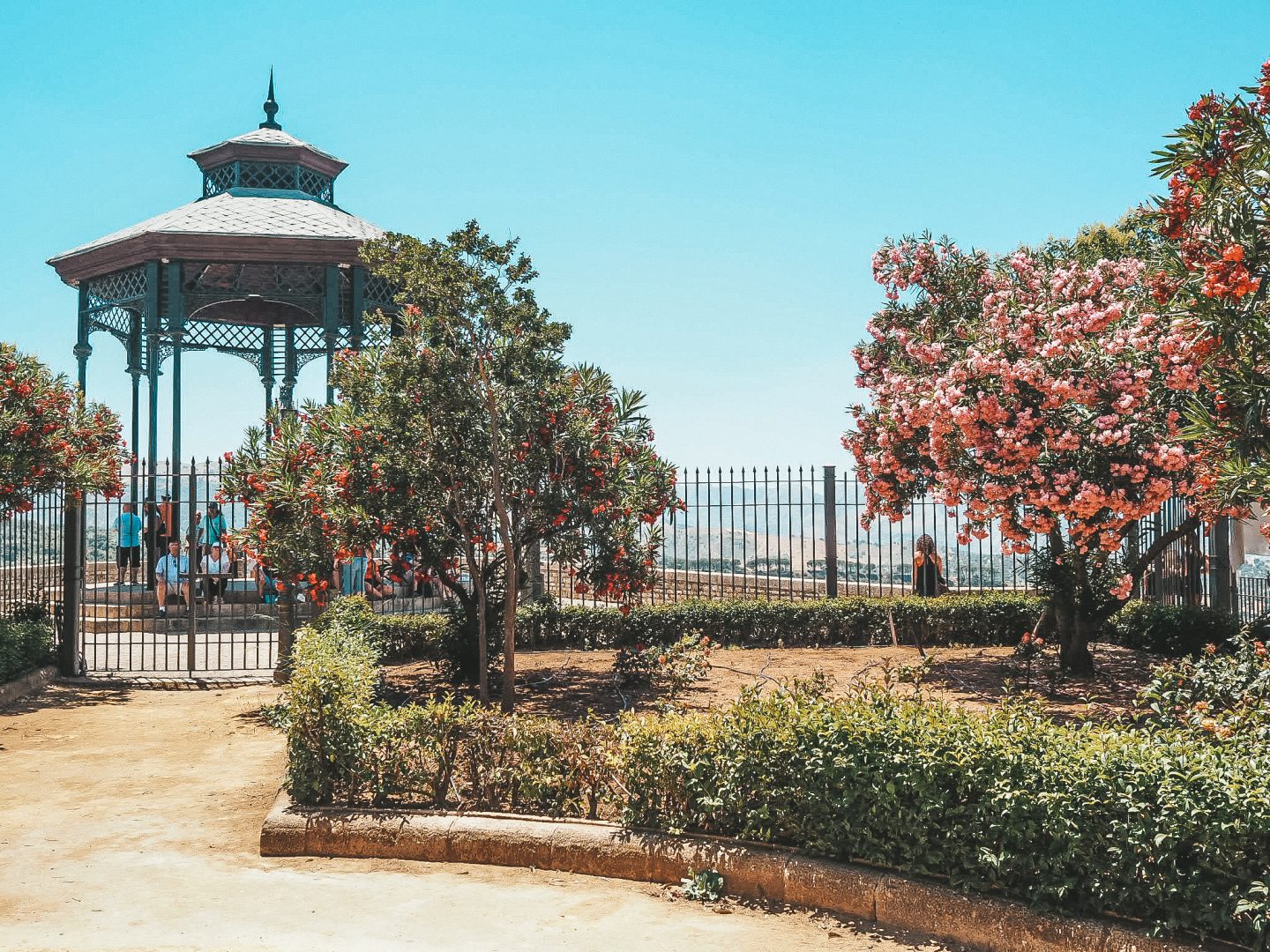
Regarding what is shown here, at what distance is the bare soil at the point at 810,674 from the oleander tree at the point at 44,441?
164 inches

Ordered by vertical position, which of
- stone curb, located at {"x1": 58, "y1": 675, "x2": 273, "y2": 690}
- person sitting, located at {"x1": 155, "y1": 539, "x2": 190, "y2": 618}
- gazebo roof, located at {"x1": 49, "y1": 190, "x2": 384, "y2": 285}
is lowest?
stone curb, located at {"x1": 58, "y1": 675, "x2": 273, "y2": 690}

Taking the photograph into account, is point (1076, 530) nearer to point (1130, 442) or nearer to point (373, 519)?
point (1130, 442)

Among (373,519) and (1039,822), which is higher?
(373,519)

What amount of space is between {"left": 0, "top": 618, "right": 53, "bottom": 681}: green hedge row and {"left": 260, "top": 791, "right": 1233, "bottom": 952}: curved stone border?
6.90m

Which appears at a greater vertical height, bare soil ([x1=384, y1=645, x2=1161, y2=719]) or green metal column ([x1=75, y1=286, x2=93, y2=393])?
green metal column ([x1=75, y1=286, x2=93, y2=393])

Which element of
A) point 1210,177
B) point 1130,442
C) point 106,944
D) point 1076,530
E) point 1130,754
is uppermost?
point 1210,177

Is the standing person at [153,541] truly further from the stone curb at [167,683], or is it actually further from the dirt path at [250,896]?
the dirt path at [250,896]

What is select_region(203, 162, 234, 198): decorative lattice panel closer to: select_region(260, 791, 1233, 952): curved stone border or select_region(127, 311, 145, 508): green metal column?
select_region(127, 311, 145, 508): green metal column

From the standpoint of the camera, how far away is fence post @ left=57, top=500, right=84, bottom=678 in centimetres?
1264

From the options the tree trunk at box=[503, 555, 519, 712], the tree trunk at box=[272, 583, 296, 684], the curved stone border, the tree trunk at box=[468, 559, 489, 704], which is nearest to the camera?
the curved stone border

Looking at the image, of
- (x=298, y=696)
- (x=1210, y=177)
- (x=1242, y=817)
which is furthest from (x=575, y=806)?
(x=1210, y=177)

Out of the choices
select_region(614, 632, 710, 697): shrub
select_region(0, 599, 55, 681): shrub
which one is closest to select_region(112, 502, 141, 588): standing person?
select_region(0, 599, 55, 681): shrub

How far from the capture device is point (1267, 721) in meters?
5.37

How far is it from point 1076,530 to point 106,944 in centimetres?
782
